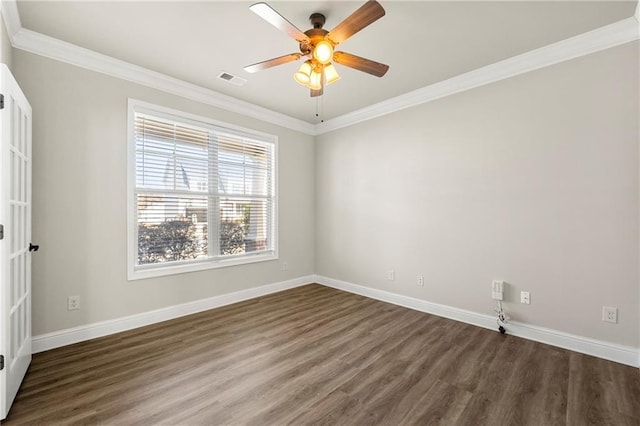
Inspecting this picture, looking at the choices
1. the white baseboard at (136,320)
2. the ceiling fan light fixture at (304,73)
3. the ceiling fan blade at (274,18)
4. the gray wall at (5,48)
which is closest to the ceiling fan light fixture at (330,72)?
the ceiling fan light fixture at (304,73)

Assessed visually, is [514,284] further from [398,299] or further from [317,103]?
[317,103]

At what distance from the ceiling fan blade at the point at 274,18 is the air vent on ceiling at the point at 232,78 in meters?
1.48

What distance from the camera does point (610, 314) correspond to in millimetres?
2490

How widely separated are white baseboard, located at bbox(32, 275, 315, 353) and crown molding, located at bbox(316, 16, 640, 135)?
3233 millimetres

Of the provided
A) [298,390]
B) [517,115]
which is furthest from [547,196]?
[298,390]

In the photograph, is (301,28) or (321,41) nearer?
(321,41)

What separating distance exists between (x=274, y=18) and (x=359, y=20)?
56cm

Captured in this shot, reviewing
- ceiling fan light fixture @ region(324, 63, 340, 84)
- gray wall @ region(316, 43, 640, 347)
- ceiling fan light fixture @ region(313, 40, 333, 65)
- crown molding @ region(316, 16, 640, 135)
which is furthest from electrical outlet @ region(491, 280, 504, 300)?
ceiling fan light fixture @ region(313, 40, 333, 65)

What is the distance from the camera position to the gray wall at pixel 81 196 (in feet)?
8.59

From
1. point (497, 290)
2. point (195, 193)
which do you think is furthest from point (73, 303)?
point (497, 290)

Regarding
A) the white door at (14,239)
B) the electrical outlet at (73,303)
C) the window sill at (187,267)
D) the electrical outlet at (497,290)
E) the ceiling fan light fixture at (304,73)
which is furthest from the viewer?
the window sill at (187,267)

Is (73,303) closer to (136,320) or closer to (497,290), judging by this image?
(136,320)

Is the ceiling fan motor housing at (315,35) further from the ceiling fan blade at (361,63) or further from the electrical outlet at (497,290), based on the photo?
the electrical outlet at (497,290)

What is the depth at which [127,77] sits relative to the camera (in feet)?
10.1
